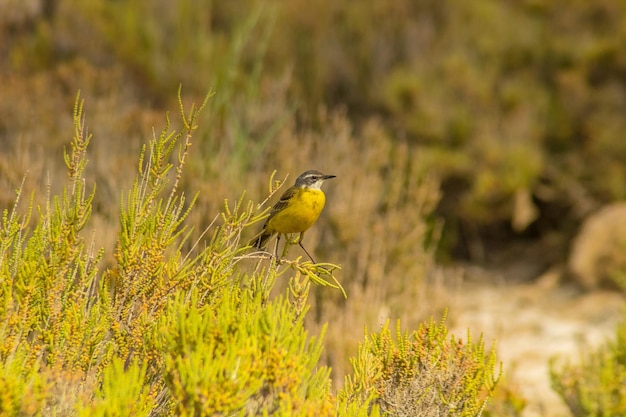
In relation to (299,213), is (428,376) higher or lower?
lower

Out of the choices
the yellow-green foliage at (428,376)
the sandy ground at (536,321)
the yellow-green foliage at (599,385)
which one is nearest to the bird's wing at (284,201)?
the yellow-green foliage at (428,376)

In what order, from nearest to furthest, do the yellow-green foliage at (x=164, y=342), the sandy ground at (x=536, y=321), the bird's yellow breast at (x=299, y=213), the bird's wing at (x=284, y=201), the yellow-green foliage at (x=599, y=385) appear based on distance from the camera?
the yellow-green foliage at (x=164, y=342), the bird's yellow breast at (x=299, y=213), the bird's wing at (x=284, y=201), the yellow-green foliage at (x=599, y=385), the sandy ground at (x=536, y=321)

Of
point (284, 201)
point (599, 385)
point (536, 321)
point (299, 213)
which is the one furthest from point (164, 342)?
point (536, 321)

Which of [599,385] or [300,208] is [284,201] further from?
[599,385]

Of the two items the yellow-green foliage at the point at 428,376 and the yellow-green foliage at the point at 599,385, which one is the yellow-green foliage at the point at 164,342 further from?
the yellow-green foliage at the point at 599,385

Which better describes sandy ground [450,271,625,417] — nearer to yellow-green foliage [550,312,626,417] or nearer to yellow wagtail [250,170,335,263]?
yellow-green foliage [550,312,626,417]

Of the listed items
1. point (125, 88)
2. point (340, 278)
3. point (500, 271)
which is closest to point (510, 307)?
point (500, 271)

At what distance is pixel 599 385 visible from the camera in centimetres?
419

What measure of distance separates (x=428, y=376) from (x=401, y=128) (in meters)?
6.90

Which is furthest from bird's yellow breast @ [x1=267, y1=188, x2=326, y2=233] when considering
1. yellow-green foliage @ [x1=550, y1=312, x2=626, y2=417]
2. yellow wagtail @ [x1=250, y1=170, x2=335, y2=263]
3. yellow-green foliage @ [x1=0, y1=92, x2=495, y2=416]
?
yellow-green foliage @ [x1=550, y1=312, x2=626, y2=417]

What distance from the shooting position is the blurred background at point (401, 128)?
6117 millimetres

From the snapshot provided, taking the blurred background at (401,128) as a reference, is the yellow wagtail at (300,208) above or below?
above

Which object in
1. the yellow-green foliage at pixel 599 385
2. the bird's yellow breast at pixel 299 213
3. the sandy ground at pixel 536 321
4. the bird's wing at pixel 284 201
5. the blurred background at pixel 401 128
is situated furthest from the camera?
the blurred background at pixel 401 128

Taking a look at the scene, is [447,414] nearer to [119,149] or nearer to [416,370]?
[416,370]
